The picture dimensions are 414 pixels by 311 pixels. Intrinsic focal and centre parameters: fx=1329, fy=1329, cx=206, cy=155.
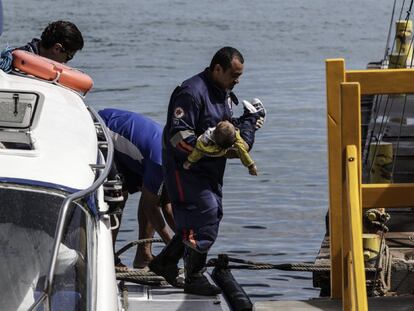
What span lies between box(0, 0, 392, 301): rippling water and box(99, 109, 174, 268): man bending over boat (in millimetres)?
4951

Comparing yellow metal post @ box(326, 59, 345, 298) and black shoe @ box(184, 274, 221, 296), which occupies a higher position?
yellow metal post @ box(326, 59, 345, 298)

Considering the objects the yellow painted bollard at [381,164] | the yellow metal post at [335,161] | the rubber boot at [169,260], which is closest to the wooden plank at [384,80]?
the yellow metal post at [335,161]

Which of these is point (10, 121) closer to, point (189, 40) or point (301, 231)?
point (301, 231)

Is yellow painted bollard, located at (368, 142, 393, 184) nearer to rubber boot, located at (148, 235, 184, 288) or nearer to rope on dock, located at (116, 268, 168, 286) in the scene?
rope on dock, located at (116, 268, 168, 286)

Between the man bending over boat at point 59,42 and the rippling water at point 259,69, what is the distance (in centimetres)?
591

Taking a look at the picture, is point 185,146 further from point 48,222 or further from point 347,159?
point 48,222

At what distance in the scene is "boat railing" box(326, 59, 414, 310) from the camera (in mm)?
7457

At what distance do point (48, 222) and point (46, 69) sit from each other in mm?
2635

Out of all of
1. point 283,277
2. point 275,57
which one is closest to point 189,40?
point 275,57

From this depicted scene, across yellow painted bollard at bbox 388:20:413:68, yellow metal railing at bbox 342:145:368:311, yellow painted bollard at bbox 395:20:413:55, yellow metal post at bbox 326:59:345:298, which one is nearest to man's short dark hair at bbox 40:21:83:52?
yellow metal post at bbox 326:59:345:298

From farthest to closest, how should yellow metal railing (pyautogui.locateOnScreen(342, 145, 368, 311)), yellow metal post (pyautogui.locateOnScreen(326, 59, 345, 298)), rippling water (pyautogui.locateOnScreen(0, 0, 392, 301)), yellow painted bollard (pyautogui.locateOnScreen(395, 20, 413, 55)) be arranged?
yellow painted bollard (pyautogui.locateOnScreen(395, 20, 413, 55)), rippling water (pyautogui.locateOnScreen(0, 0, 392, 301)), yellow metal post (pyautogui.locateOnScreen(326, 59, 345, 298)), yellow metal railing (pyautogui.locateOnScreen(342, 145, 368, 311))

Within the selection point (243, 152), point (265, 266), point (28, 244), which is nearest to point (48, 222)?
point (28, 244)

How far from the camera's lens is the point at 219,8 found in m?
49.0

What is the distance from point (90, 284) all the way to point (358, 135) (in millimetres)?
2107
